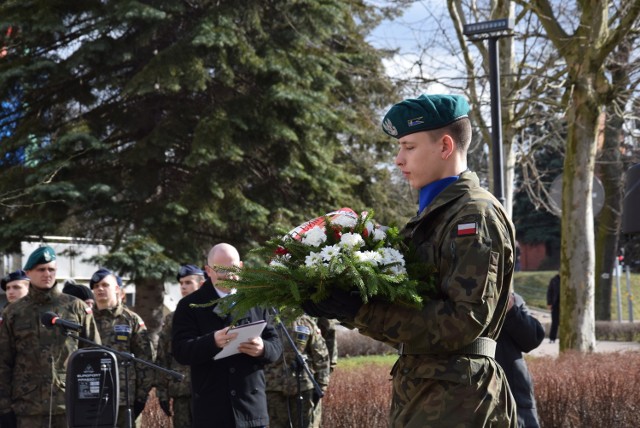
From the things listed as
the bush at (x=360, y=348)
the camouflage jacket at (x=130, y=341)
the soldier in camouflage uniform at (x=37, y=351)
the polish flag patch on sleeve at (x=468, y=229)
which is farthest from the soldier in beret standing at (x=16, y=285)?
the bush at (x=360, y=348)

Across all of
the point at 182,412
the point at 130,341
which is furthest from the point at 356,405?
the point at 130,341

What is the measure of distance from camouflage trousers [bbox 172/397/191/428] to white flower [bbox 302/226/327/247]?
580 cm

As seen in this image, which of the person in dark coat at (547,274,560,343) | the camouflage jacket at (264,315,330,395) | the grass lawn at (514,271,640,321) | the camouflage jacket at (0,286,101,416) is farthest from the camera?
the grass lawn at (514,271,640,321)

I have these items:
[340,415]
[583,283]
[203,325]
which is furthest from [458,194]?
[583,283]

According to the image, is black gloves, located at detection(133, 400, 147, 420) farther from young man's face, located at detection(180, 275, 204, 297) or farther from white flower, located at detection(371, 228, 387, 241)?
white flower, located at detection(371, 228, 387, 241)

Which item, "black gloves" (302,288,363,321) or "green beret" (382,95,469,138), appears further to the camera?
"green beret" (382,95,469,138)

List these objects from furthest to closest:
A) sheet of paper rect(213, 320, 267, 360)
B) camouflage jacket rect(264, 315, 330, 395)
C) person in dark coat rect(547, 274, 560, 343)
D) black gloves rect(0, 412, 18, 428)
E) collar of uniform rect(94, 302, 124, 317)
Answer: person in dark coat rect(547, 274, 560, 343) → collar of uniform rect(94, 302, 124, 317) → camouflage jacket rect(264, 315, 330, 395) → black gloves rect(0, 412, 18, 428) → sheet of paper rect(213, 320, 267, 360)

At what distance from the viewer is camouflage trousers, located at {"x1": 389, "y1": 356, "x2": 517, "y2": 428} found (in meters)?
3.31

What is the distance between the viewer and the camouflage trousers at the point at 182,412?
8.95 metres

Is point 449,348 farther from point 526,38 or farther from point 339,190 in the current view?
point 339,190

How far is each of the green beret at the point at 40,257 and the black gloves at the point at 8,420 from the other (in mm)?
1356

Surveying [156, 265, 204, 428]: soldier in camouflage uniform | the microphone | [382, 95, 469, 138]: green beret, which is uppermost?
[382, 95, 469, 138]: green beret

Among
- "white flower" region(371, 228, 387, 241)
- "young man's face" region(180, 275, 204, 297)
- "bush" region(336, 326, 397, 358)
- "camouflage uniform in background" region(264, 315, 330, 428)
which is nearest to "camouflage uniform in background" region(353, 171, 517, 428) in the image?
"white flower" region(371, 228, 387, 241)

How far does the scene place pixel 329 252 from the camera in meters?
3.38
